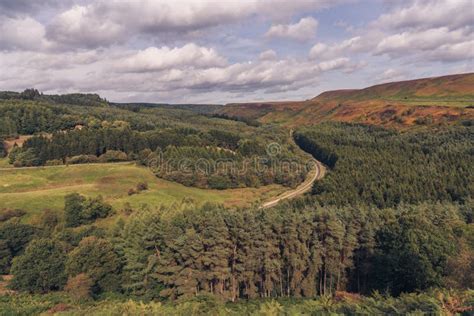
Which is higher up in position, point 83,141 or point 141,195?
point 83,141

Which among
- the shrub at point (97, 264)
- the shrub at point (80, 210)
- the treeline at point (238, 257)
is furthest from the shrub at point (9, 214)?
the shrub at point (97, 264)

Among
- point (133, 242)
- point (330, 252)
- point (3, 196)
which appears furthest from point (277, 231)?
point (3, 196)

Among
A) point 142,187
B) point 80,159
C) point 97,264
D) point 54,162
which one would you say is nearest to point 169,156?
point 142,187

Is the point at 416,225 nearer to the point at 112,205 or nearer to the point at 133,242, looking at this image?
the point at 133,242

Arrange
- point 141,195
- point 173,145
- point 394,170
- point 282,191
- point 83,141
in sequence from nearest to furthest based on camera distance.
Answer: point 141,195 < point 394,170 < point 282,191 < point 83,141 < point 173,145

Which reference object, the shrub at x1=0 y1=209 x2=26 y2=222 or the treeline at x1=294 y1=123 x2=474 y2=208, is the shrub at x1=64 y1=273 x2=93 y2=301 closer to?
the shrub at x1=0 y1=209 x2=26 y2=222

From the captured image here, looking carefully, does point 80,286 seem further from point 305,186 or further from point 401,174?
point 401,174

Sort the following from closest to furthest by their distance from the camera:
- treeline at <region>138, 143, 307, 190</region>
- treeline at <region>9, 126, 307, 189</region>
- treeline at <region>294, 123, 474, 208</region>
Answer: treeline at <region>294, 123, 474, 208</region>
treeline at <region>138, 143, 307, 190</region>
treeline at <region>9, 126, 307, 189</region>

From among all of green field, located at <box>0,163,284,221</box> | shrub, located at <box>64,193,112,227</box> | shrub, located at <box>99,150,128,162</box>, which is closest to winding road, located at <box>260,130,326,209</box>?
green field, located at <box>0,163,284,221</box>
